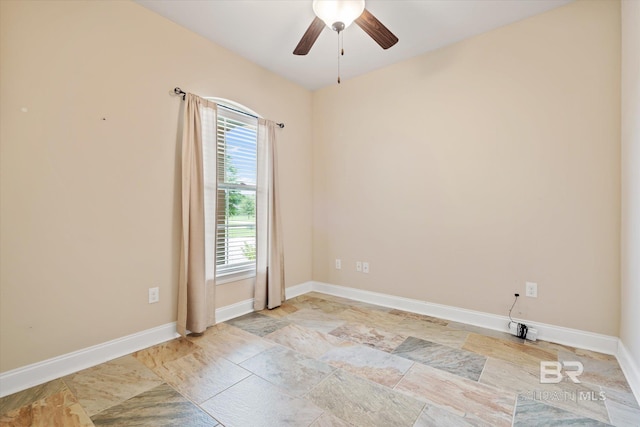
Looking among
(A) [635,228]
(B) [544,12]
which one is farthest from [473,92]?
(A) [635,228]

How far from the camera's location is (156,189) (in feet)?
8.09

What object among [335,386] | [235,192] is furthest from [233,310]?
[335,386]

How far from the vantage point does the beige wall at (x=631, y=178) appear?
1.84 metres

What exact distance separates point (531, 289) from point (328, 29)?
9.72 ft

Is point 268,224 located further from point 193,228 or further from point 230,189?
point 193,228

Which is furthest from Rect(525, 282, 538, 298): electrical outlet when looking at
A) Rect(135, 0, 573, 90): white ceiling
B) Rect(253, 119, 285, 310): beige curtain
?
Rect(253, 119, 285, 310): beige curtain

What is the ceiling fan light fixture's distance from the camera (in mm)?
1908

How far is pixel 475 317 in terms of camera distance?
2799 mm

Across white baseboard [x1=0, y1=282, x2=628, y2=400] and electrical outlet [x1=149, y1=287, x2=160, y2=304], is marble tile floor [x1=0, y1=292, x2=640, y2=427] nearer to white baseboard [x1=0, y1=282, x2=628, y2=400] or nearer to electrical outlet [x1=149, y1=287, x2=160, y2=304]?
white baseboard [x1=0, y1=282, x2=628, y2=400]

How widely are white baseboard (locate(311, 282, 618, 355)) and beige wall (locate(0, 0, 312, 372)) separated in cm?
203

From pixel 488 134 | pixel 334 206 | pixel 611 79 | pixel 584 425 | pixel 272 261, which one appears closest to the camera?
pixel 584 425

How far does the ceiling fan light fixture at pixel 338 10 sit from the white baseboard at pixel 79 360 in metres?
2.74

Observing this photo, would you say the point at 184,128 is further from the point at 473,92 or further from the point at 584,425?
the point at 584,425

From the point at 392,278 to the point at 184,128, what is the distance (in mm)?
2630
